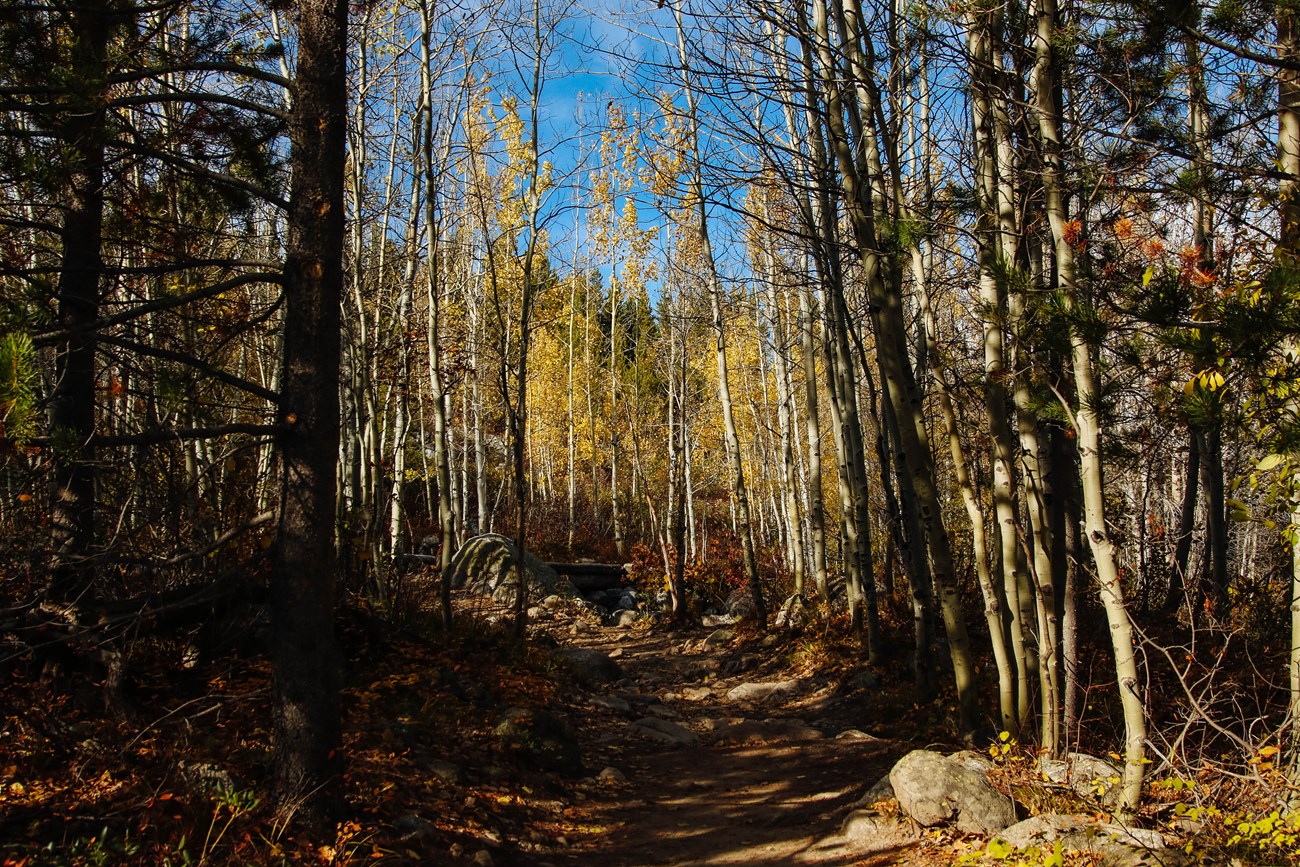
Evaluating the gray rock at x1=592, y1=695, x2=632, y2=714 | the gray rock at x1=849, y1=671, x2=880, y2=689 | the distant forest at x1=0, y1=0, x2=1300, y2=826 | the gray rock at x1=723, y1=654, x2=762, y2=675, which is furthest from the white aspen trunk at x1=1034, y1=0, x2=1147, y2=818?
the gray rock at x1=723, y1=654, x2=762, y2=675

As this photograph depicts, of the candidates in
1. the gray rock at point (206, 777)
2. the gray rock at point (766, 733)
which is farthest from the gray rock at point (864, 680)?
the gray rock at point (206, 777)

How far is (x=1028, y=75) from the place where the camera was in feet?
17.3

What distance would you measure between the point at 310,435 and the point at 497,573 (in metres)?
12.1

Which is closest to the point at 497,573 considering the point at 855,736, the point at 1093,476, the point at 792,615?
the point at 792,615

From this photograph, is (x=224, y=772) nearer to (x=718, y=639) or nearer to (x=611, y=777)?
(x=611, y=777)

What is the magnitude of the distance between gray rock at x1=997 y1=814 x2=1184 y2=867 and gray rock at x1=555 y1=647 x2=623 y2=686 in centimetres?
627

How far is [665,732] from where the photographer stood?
27.3 feet

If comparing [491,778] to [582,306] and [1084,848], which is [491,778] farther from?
[582,306]

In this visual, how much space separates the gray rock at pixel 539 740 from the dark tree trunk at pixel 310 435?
2.50 m

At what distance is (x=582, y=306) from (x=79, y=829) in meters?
25.5

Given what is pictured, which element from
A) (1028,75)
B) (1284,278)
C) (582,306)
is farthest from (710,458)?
(1284,278)

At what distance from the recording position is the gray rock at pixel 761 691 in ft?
32.2

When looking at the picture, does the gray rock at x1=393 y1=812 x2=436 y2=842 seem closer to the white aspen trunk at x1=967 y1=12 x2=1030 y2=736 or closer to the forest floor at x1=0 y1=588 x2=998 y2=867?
the forest floor at x1=0 y1=588 x2=998 y2=867

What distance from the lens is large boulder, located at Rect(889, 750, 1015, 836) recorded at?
15.6 feet
